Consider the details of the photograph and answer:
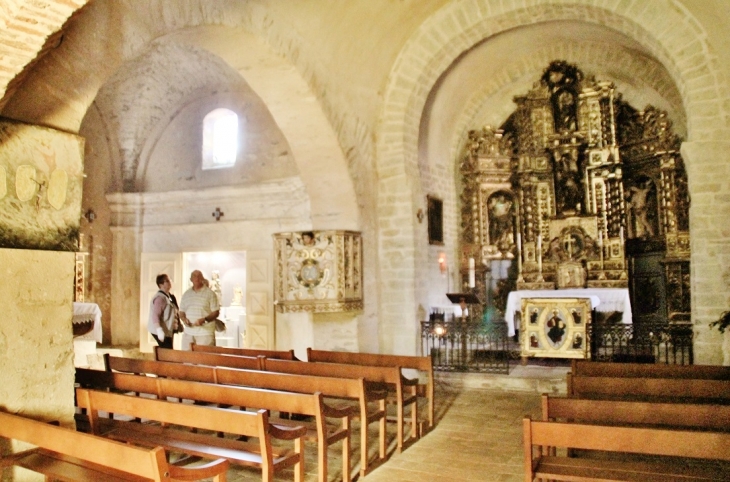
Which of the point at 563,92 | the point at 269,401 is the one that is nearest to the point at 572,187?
the point at 563,92

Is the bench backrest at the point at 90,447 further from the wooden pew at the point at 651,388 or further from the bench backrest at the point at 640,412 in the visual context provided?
the wooden pew at the point at 651,388

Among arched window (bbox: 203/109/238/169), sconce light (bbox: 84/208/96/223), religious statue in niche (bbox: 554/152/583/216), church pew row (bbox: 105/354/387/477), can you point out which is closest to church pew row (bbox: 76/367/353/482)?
church pew row (bbox: 105/354/387/477)

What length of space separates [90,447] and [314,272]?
5633 mm

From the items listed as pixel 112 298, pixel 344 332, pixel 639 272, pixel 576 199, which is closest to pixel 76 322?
pixel 112 298

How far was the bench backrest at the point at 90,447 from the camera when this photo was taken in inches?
114

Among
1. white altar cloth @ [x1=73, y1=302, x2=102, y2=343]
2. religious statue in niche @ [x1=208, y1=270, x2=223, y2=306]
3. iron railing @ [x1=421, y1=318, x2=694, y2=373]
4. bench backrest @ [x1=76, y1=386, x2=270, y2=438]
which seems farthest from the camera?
Answer: religious statue in niche @ [x1=208, y1=270, x2=223, y2=306]

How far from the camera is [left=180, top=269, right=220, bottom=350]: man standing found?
827 centimetres

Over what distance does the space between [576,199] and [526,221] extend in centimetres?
107

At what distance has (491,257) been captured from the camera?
12531mm

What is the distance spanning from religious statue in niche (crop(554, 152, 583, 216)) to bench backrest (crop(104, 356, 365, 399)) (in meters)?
8.34

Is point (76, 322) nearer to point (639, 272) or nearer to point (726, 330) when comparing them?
point (726, 330)

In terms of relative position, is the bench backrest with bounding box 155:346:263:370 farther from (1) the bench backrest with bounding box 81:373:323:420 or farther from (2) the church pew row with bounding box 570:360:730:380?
(2) the church pew row with bounding box 570:360:730:380

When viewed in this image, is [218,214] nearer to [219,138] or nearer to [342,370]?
[219,138]

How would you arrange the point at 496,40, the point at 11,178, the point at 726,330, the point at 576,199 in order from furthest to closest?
the point at 576,199 → the point at 496,40 → the point at 726,330 → the point at 11,178
